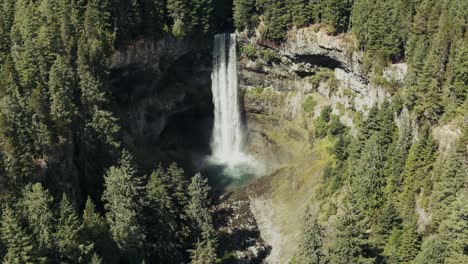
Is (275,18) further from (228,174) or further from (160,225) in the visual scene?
(160,225)

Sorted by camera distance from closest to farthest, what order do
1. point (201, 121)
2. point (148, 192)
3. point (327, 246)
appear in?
point (327, 246) → point (148, 192) → point (201, 121)

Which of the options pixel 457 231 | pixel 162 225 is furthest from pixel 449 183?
pixel 162 225

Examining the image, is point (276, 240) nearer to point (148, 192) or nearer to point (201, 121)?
point (148, 192)

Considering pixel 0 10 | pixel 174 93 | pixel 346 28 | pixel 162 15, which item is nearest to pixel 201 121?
pixel 174 93

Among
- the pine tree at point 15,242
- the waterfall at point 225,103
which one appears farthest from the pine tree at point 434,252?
the waterfall at point 225,103

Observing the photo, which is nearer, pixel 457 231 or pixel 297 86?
pixel 457 231

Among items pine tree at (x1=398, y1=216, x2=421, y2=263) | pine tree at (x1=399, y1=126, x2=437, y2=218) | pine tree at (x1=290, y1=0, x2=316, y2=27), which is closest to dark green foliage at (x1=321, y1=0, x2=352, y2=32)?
pine tree at (x1=290, y1=0, x2=316, y2=27)
